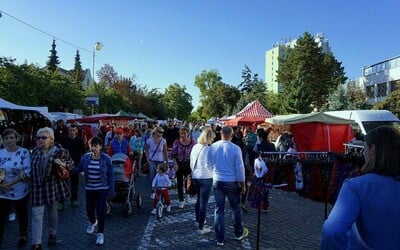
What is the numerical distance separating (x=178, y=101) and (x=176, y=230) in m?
116

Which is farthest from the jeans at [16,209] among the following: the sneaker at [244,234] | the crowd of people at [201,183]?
the sneaker at [244,234]

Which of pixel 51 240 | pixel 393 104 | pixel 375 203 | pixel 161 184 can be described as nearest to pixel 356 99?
pixel 393 104

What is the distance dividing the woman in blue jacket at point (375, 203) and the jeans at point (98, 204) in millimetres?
5160

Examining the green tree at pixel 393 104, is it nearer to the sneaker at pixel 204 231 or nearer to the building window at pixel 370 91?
the building window at pixel 370 91

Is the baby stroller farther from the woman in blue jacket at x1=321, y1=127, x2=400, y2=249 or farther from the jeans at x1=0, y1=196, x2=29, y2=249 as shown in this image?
the woman in blue jacket at x1=321, y1=127, x2=400, y2=249

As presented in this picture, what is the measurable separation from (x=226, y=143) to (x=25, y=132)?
15.0 metres

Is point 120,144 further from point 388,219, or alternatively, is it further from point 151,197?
point 388,219

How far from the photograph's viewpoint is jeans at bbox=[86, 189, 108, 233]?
6711 mm

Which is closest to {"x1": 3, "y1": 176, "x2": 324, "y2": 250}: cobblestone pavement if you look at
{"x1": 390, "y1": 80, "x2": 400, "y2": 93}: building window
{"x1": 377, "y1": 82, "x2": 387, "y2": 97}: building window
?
{"x1": 390, "y1": 80, "x2": 400, "y2": 93}: building window

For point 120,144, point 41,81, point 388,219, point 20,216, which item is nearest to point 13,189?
point 20,216

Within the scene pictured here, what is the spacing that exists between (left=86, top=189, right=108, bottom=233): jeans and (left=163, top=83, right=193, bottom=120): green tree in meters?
110

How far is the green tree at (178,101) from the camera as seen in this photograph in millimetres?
119812

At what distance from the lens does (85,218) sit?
28.0 feet

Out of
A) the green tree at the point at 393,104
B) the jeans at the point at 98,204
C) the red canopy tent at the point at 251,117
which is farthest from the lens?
the green tree at the point at 393,104
